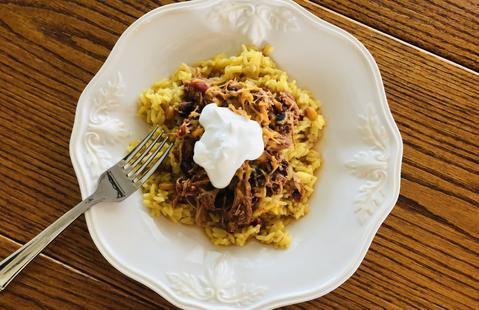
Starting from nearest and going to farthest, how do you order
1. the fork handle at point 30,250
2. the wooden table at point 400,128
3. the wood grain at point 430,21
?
Result: the fork handle at point 30,250, the wooden table at point 400,128, the wood grain at point 430,21

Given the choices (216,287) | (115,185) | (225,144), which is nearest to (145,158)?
(115,185)

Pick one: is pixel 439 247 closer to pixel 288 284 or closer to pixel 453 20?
pixel 288 284

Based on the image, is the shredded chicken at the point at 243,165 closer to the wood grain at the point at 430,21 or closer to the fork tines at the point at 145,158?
the fork tines at the point at 145,158

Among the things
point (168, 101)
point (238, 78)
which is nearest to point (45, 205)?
point (168, 101)

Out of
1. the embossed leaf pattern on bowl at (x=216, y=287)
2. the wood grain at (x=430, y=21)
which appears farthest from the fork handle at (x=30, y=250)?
the wood grain at (x=430, y=21)

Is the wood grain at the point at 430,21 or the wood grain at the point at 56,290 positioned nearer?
the wood grain at the point at 56,290

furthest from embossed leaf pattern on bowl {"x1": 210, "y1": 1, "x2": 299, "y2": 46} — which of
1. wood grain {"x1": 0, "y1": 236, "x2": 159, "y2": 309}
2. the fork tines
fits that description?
wood grain {"x1": 0, "y1": 236, "x2": 159, "y2": 309}

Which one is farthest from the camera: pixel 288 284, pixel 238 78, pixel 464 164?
pixel 464 164
